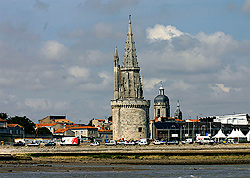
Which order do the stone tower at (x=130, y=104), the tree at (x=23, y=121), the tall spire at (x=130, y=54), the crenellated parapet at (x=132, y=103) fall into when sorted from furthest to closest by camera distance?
the tree at (x=23, y=121) → the tall spire at (x=130, y=54) → the crenellated parapet at (x=132, y=103) → the stone tower at (x=130, y=104)

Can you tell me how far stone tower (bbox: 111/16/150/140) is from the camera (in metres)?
139

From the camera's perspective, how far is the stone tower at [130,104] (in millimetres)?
138875

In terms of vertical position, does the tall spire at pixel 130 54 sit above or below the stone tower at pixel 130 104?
above

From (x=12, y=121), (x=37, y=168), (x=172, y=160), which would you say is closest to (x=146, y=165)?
(x=172, y=160)

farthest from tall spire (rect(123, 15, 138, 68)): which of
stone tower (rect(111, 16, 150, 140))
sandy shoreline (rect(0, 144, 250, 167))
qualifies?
sandy shoreline (rect(0, 144, 250, 167))

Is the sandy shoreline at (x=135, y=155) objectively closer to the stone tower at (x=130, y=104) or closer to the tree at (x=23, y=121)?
the stone tower at (x=130, y=104)

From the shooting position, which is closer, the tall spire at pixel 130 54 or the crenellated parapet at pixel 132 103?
the crenellated parapet at pixel 132 103

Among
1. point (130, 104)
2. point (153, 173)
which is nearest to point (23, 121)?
point (130, 104)

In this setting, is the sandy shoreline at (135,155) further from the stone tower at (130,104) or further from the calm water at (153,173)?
the stone tower at (130,104)

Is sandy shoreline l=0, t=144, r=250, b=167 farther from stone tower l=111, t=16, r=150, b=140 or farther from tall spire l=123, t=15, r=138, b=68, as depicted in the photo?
tall spire l=123, t=15, r=138, b=68

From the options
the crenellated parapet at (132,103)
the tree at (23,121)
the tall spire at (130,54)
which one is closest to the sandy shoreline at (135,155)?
the crenellated parapet at (132,103)

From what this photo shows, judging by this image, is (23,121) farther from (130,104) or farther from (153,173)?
(153,173)

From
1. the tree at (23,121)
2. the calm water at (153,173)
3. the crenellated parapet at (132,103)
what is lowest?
the calm water at (153,173)

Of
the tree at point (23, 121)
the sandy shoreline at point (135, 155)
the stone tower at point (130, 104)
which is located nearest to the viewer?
the sandy shoreline at point (135, 155)
